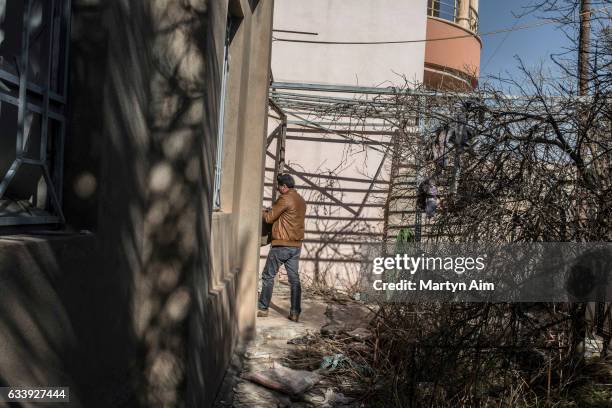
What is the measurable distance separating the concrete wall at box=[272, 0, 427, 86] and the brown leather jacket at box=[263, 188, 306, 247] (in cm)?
380

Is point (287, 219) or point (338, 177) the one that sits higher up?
point (338, 177)

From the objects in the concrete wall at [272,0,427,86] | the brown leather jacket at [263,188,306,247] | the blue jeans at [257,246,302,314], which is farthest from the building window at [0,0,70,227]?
the concrete wall at [272,0,427,86]

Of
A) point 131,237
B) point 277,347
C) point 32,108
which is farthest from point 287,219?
point 32,108

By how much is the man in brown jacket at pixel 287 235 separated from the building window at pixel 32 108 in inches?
214

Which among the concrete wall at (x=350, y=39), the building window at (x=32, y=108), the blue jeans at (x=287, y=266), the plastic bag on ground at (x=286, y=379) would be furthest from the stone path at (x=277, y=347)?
the concrete wall at (x=350, y=39)

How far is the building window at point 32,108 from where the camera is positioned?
2.46 metres

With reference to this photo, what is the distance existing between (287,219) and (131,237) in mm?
4877

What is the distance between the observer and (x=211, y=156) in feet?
13.9

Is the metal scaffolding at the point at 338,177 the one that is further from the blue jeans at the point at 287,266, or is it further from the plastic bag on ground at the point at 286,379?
the plastic bag on ground at the point at 286,379

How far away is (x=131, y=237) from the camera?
344cm

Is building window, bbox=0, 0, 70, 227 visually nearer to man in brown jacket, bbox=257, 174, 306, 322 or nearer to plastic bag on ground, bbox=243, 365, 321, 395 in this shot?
plastic bag on ground, bbox=243, 365, 321, 395

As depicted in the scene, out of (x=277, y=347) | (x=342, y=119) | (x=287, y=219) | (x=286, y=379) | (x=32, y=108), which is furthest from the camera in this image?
(x=342, y=119)

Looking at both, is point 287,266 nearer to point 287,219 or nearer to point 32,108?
point 287,219

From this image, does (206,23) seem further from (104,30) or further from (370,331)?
(370,331)
